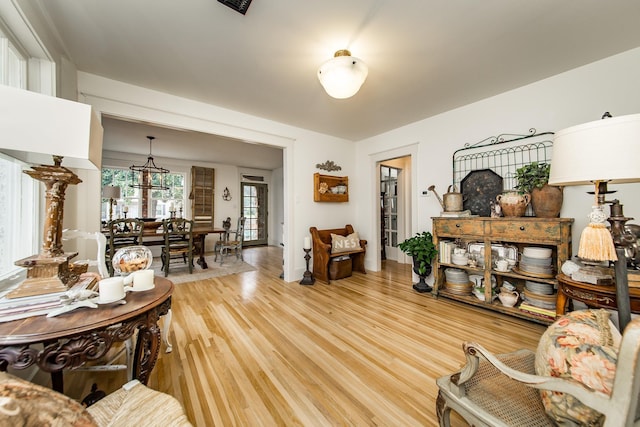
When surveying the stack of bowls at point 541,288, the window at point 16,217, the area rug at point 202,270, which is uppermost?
the window at point 16,217

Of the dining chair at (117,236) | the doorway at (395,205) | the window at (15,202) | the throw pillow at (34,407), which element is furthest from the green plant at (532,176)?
the dining chair at (117,236)

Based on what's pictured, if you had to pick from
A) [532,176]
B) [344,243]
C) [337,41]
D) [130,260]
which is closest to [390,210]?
[344,243]

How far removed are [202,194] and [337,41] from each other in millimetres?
5857

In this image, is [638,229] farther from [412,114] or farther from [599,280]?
[412,114]

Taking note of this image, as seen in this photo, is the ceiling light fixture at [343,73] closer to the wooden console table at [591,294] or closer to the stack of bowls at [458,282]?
the wooden console table at [591,294]

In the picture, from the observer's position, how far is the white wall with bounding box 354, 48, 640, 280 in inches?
80.8

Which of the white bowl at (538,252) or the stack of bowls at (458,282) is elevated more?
the white bowl at (538,252)

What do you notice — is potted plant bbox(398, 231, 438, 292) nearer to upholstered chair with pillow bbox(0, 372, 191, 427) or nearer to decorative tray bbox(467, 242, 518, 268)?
decorative tray bbox(467, 242, 518, 268)

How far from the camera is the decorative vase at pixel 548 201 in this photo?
2248 millimetres

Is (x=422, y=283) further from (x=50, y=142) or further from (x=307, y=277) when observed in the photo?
(x=50, y=142)

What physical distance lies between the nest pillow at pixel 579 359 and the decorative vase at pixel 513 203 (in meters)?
1.83

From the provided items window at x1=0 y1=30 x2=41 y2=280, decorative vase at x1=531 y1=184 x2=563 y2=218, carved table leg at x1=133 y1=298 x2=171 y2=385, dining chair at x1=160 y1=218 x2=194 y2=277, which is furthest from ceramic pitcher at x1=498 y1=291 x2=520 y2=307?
dining chair at x1=160 y1=218 x2=194 y2=277

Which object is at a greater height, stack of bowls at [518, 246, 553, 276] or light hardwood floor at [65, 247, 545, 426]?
stack of bowls at [518, 246, 553, 276]

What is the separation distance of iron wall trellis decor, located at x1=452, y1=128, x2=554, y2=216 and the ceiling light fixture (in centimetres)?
206
